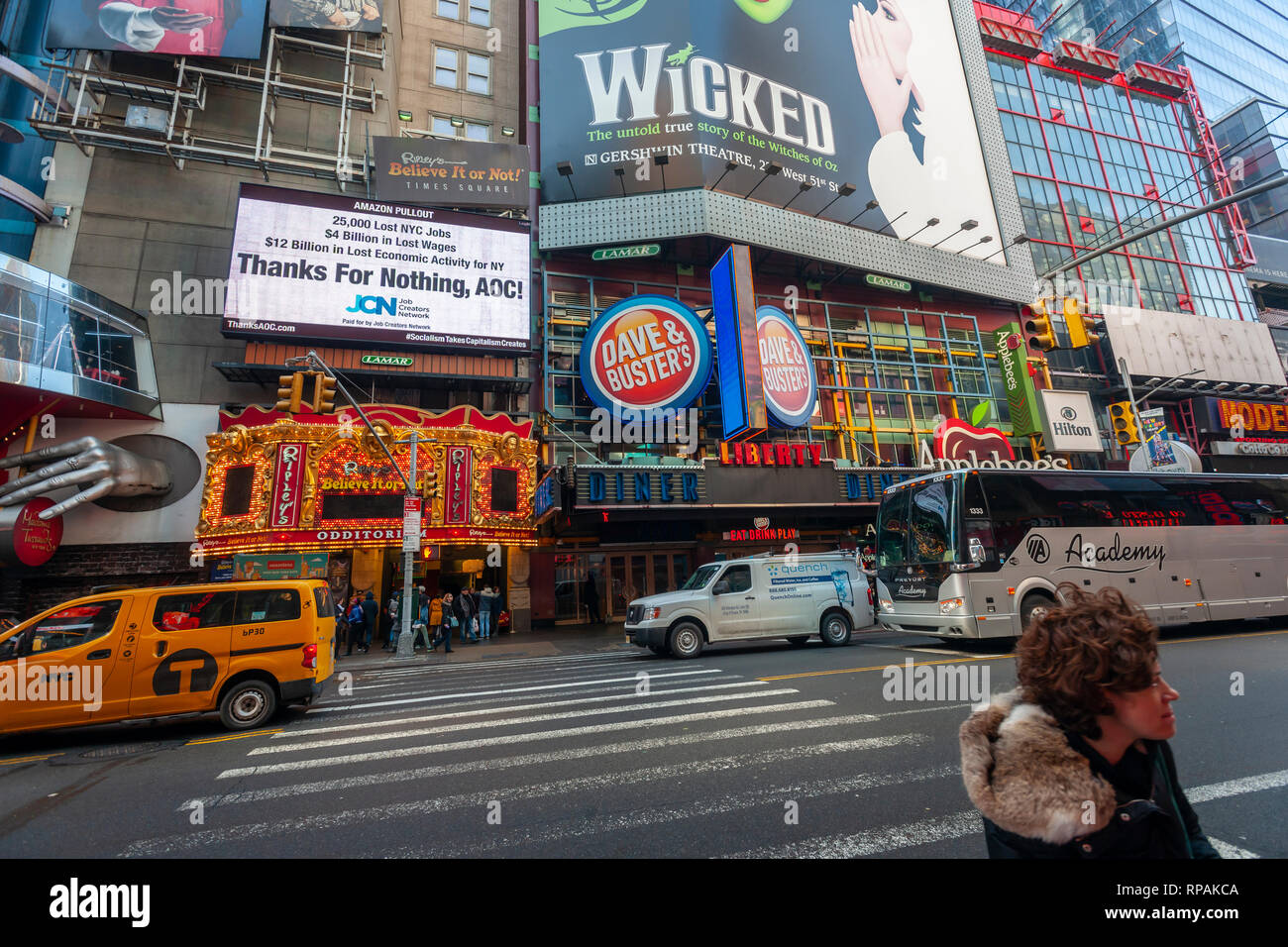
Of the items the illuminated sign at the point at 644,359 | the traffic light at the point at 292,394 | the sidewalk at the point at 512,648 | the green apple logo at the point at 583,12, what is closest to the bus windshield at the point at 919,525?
the sidewalk at the point at 512,648

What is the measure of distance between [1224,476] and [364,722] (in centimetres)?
1969

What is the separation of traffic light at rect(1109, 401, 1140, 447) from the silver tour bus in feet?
61.7

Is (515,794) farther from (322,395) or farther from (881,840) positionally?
(322,395)

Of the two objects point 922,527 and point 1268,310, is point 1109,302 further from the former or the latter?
point 922,527

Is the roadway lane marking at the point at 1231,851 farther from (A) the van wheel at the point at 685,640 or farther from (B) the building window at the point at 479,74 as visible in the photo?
(B) the building window at the point at 479,74

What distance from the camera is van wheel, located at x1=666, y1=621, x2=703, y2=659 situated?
12414mm

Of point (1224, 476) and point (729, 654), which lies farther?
point (1224, 476)

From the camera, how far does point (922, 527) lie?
12.1 m

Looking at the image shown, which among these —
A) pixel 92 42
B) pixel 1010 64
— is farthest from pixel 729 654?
pixel 1010 64

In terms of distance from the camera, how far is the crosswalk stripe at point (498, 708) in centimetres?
750

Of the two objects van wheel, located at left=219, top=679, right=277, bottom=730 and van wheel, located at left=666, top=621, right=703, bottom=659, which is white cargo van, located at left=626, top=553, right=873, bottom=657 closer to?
van wheel, located at left=666, top=621, right=703, bottom=659

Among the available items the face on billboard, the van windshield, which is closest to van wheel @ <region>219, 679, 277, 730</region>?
the van windshield

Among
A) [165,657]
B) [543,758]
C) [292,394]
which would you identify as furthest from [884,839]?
[292,394]

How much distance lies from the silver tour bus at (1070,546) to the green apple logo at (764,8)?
27799 mm
